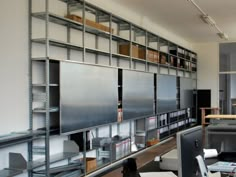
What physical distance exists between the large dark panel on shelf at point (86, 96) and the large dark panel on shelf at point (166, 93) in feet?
7.51

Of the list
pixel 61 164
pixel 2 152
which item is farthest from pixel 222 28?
pixel 2 152

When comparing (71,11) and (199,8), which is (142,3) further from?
(71,11)

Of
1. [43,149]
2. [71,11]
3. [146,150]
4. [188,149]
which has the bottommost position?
[146,150]

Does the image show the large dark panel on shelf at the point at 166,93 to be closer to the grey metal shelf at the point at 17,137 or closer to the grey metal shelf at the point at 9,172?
the grey metal shelf at the point at 17,137

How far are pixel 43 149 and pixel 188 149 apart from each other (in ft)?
8.17

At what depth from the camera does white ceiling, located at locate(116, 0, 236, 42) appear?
624 centimetres

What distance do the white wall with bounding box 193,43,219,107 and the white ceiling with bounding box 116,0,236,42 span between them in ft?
5.61

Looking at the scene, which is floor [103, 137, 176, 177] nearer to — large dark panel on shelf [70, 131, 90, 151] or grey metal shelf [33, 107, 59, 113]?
large dark panel on shelf [70, 131, 90, 151]

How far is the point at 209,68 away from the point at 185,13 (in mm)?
4787

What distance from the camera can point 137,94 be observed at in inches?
250

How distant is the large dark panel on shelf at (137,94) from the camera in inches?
233

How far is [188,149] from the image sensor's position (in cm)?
179

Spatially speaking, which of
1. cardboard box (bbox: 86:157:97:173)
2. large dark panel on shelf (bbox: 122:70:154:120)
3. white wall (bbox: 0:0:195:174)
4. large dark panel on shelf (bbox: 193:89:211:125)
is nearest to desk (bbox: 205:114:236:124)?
large dark panel on shelf (bbox: 122:70:154:120)

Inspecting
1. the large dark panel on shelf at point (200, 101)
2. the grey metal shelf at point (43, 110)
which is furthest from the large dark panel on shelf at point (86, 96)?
the large dark panel on shelf at point (200, 101)
